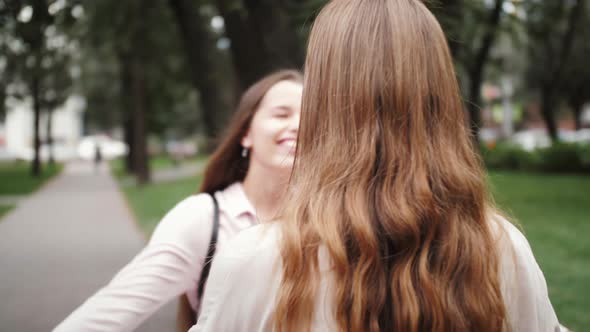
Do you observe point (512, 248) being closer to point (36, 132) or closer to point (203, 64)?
point (203, 64)

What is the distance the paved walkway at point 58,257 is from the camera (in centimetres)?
607

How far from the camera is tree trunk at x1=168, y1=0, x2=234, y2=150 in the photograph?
11.1 meters

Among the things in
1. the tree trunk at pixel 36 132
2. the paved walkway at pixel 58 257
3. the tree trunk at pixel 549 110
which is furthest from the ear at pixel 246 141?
the tree trunk at pixel 36 132

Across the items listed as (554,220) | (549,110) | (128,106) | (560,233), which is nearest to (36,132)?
(128,106)

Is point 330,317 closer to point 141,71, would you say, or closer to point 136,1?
point 136,1

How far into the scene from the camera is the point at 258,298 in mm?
1464

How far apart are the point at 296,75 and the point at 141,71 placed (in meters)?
17.7

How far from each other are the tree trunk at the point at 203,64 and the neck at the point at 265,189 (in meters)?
7.96

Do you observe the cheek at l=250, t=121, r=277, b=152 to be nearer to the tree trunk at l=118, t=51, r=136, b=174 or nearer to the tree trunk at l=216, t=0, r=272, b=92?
the tree trunk at l=216, t=0, r=272, b=92

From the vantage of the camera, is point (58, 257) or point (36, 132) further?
point (36, 132)

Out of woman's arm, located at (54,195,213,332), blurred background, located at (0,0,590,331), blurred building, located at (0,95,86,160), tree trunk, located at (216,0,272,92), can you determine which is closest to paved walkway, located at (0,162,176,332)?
blurred background, located at (0,0,590,331)

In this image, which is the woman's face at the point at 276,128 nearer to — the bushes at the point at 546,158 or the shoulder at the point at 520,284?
the shoulder at the point at 520,284

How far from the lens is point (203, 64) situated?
1216 centimetres

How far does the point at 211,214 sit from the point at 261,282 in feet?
3.46
